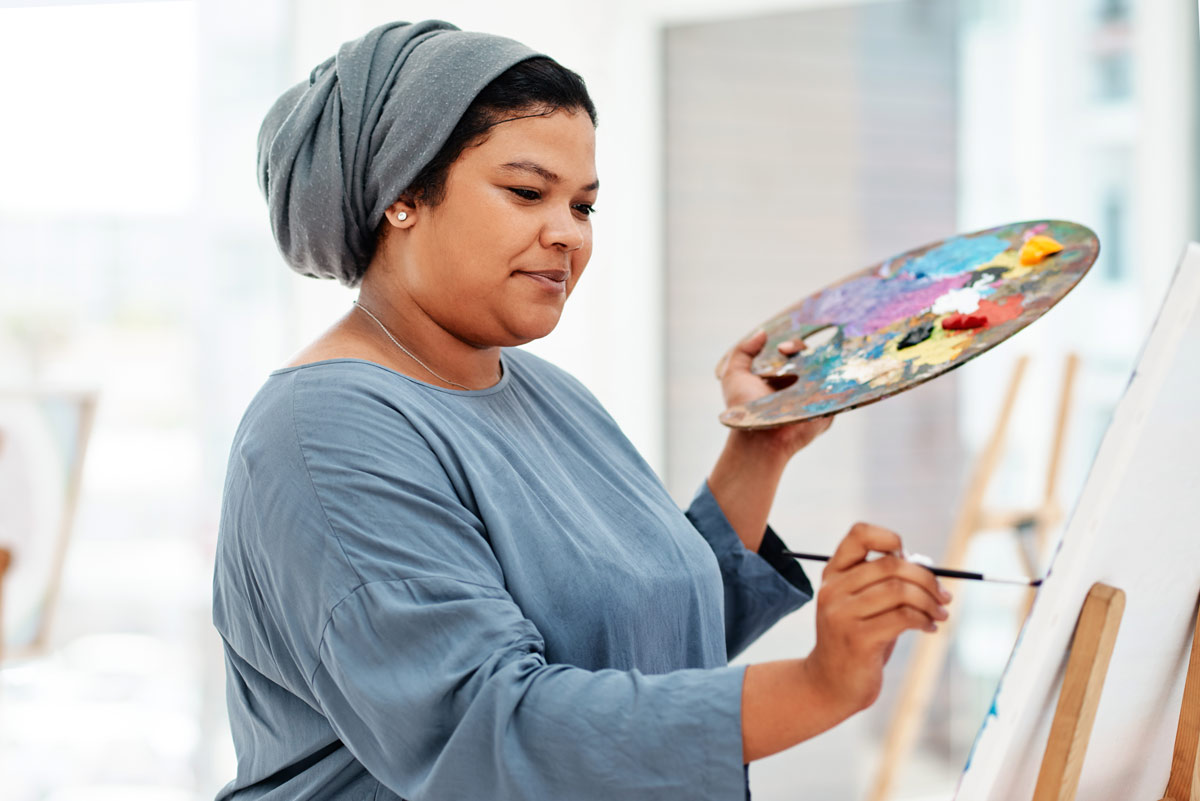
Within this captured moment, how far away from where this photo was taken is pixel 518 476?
1.02 metres

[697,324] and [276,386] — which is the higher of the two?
[276,386]

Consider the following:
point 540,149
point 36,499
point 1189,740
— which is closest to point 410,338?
point 540,149

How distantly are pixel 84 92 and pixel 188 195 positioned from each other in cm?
32

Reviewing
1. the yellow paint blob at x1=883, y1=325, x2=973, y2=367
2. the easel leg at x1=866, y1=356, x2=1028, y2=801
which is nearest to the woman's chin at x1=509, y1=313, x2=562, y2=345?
the yellow paint blob at x1=883, y1=325, x2=973, y2=367

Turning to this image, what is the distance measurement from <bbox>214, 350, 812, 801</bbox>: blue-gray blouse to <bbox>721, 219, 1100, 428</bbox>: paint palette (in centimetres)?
22

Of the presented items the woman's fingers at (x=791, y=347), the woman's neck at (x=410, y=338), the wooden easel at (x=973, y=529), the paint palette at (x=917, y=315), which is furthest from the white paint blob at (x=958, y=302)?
the wooden easel at (x=973, y=529)

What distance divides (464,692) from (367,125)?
0.56 m

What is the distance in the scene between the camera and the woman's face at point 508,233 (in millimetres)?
1022

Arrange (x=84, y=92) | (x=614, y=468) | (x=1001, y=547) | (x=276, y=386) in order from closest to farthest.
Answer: (x=276, y=386) → (x=614, y=468) → (x=84, y=92) → (x=1001, y=547)

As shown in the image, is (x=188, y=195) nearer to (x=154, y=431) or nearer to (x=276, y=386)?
(x=154, y=431)

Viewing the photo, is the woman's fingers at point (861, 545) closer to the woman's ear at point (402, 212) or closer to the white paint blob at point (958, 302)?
the white paint blob at point (958, 302)

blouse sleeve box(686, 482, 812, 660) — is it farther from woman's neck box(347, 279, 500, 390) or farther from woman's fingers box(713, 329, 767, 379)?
woman's neck box(347, 279, 500, 390)

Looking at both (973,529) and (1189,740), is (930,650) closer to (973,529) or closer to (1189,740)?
(973,529)

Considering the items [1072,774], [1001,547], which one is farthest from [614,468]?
[1001,547]
